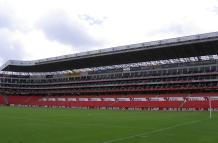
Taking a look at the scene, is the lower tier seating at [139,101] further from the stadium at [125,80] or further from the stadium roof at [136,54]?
the stadium roof at [136,54]

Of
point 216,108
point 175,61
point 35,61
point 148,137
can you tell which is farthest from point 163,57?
point 148,137

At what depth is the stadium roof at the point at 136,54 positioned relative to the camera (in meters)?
69.8

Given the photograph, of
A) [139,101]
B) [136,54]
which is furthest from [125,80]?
[136,54]

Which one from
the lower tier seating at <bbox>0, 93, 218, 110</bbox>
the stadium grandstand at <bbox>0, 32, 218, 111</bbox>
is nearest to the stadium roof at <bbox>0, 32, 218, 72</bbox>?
the stadium grandstand at <bbox>0, 32, 218, 111</bbox>

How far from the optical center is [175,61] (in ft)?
294

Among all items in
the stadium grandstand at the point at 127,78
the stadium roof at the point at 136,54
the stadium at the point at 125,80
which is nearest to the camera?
the stadium roof at the point at 136,54

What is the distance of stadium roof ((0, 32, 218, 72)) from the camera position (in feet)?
229

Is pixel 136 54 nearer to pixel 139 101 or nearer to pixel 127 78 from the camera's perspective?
pixel 139 101

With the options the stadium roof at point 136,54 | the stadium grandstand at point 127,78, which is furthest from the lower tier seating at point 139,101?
the stadium roof at point 136,54

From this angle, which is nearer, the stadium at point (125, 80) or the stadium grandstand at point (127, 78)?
the stadium at point (125, 80)

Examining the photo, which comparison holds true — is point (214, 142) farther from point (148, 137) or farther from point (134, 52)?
point (134, 52)

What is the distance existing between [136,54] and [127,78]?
1508 centimetres

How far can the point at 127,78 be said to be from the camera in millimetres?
96312

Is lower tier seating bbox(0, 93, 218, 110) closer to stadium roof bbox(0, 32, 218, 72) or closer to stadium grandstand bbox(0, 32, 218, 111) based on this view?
stadium grandstand bbox(0, 32, 218, 111)
